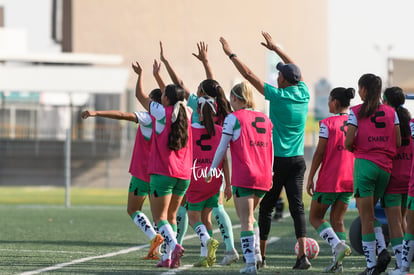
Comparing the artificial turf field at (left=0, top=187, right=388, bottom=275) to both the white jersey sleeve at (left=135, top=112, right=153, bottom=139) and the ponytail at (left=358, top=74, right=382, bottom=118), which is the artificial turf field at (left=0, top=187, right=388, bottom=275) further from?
the ponytail at (left=358, top=74, right=382, bottom=118)

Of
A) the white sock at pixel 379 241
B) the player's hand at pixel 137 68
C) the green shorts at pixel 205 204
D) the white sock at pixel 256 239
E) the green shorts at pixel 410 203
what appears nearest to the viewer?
the green shorts at pixel 410 203

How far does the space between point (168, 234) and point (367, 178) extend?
84.0 inches

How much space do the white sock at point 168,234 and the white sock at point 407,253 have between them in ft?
7.62

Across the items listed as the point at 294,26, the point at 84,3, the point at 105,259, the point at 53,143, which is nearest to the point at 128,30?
the point at 84,3

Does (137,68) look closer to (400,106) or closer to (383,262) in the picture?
(400,106)

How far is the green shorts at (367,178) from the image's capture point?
1002 centimetres

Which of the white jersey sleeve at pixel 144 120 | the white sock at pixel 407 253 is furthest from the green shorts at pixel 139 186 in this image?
the white sock at pixel 407 253

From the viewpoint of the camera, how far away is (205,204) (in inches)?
461

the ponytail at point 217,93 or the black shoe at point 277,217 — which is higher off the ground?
the ponytail at point 217,93

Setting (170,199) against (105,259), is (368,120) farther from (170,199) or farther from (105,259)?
(105,259)

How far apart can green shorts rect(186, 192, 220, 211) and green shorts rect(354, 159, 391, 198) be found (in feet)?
6.81

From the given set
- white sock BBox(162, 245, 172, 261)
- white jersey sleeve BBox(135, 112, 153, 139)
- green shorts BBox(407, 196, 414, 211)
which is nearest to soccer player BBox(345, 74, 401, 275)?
green shorts BBox(407, 196, 414, 211)

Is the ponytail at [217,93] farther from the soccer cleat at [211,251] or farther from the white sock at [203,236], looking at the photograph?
the soccer cleat at [211,251]

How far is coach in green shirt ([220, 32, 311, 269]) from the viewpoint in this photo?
1083cm
